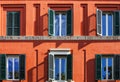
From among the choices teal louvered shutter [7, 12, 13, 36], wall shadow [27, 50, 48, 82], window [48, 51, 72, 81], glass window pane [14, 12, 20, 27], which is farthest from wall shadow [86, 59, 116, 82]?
teal louvered shutter [7, 12, 13, 36]

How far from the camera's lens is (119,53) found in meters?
54.2

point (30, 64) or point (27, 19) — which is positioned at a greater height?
point (27, 19)

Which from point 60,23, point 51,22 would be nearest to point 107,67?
point 60,23

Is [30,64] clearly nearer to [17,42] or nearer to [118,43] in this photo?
[17,42]

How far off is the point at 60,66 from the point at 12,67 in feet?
12.1

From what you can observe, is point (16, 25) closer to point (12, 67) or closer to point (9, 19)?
point (9, 19)

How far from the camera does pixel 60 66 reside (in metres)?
54.2

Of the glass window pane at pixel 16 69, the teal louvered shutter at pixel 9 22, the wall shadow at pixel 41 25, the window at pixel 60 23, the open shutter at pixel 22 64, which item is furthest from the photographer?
the teal louvered shutter at pixel 9 22

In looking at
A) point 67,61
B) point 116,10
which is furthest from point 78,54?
point 116,10

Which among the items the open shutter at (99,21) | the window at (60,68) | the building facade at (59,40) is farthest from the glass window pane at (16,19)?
the open shutter at (99,21)

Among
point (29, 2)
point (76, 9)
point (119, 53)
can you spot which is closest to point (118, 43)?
point (119, 53)

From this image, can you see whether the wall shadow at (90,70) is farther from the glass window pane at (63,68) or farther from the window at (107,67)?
the glass window pane at (63,68)

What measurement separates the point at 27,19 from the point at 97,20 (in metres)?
5.41

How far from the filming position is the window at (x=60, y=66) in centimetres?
5381
